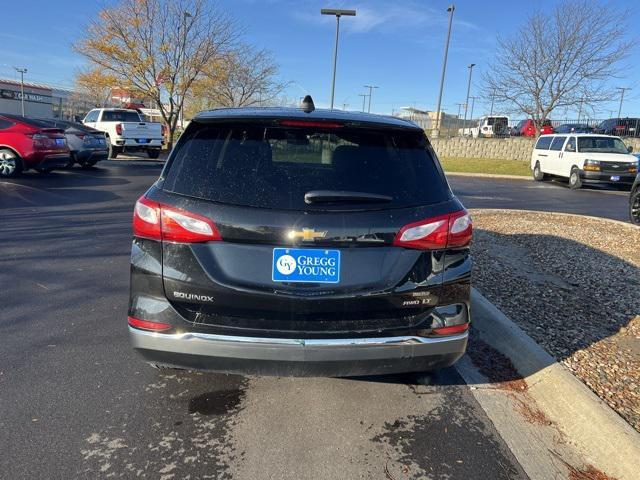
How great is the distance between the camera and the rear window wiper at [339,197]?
244 centimetres

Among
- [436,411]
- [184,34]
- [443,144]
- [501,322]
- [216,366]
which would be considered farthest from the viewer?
[443,144]

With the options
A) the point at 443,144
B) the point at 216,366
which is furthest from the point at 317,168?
the point at 443,144

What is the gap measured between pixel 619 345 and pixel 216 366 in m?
3.10

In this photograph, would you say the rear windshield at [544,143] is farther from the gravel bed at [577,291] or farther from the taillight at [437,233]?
the taillight at [437,233]

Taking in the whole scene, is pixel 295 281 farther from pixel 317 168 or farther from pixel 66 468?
pixel 66 468

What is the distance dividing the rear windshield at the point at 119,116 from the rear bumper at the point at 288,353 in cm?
1956

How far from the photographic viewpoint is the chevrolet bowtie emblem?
2.37m

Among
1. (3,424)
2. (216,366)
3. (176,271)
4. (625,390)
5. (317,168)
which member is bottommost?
(3,424)

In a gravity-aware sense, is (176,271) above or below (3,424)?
above

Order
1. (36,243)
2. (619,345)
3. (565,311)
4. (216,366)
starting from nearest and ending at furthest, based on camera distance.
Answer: (216,366)
(619,345)
(565,311)
(36,243)

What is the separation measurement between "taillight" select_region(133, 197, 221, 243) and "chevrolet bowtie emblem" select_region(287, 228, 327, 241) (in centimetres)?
37

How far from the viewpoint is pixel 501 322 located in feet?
13.0

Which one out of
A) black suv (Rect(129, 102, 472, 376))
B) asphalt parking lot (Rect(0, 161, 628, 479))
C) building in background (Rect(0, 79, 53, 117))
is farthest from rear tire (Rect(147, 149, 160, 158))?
building in background (Rect(0, 79, 53, 117))

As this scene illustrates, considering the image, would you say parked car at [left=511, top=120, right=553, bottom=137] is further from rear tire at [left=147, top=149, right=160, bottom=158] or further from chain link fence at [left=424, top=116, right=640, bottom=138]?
rear tire at [left=147, top=149, right=160, bottom=158]
